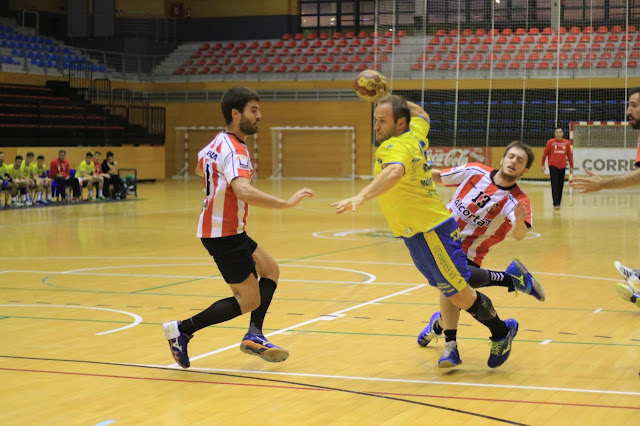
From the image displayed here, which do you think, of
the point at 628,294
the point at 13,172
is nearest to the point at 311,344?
the point at 628,294

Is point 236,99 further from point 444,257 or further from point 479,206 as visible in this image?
point 479,206

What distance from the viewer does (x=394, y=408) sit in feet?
15.2

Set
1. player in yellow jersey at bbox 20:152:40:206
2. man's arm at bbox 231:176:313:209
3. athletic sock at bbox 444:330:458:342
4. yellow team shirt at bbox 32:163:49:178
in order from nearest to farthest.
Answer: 1. man's arm at bbox 231:176:313:209
2. athletic sock at bbox 444:330:458:342
3. player in yellow jersey at bbox 20:152:40:206
4. yellow team shirt at bbox 32:163:49:178

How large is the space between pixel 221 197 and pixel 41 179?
16638mm

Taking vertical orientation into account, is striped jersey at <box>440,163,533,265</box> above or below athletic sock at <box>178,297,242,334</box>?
above

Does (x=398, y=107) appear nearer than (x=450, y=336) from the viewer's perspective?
Yes

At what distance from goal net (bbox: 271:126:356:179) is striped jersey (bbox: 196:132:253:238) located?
93.9 ft

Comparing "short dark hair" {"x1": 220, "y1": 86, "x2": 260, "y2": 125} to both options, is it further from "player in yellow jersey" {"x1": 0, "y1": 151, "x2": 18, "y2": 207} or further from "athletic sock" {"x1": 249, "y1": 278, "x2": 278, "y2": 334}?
"player in yellow jersey" {"x1": 0, "y1": 151, "x2": 18, "y2": 207}

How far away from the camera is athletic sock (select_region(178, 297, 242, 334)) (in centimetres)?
543

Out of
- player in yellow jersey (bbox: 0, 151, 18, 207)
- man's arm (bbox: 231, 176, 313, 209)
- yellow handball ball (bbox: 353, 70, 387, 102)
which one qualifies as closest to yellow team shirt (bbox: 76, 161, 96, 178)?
player in yellow jersey (bbox: 0, 151, 18, 207)

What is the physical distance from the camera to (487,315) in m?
5.48

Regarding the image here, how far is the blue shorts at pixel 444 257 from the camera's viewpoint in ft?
17.4

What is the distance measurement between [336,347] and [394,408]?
1541 mm

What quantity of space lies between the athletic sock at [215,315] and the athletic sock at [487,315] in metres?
1.48
